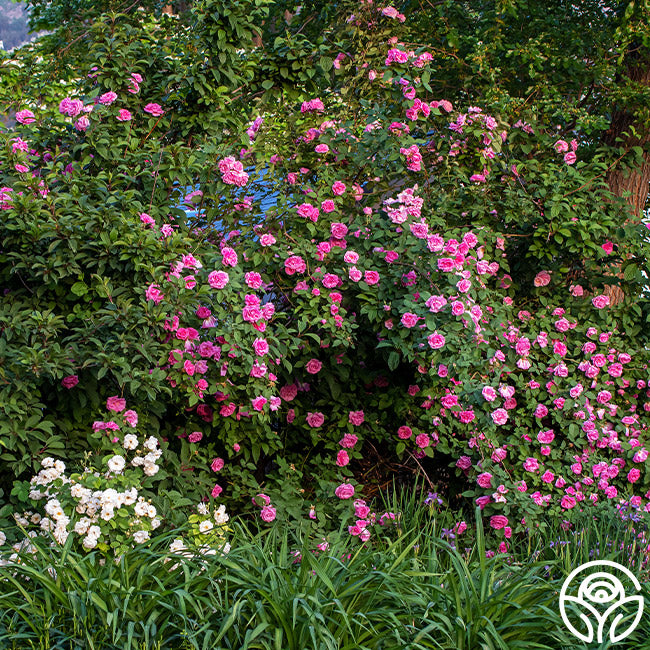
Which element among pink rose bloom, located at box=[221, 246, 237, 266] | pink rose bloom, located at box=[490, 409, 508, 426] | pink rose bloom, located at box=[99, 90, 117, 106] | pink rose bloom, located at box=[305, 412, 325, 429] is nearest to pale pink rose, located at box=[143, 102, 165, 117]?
pink rose bloom, located at box=[99, 90, 117, 106]

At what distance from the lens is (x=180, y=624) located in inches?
97.3

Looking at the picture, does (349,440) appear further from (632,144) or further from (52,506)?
(632,144)

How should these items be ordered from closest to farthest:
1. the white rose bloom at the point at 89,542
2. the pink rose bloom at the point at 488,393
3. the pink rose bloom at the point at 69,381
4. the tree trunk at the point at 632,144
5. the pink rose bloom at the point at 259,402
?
the white rose bloom at the point at 89,542
the pink rose bloom at the point at 69,381
the pink rose bloom at the point at 259,402
the pink rose bloom at the point at 488,393
the tree trunk at the point at 632,144

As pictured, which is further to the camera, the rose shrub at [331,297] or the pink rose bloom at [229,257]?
the pink rose bloom at [229,257]

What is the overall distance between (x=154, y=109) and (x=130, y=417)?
156 cm

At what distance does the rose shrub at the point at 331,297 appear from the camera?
3.28m

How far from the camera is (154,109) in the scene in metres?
3.82

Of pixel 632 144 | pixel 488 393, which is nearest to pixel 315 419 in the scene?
pixel 488 393

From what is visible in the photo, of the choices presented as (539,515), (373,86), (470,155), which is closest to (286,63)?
(373,86)

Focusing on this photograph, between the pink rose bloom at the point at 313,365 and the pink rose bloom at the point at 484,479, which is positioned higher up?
the pink rose bloom at the point at 313,365

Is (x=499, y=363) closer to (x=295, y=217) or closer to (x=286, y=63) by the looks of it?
(x=295, y=217)

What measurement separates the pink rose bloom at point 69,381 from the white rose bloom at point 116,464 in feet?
1.25

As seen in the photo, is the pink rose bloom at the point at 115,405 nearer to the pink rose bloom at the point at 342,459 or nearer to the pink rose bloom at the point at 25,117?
the pink rose bloom at the point at 342,459

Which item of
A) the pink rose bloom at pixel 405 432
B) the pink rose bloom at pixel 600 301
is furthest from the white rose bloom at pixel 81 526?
the pink rose bloom at pixel 600 301
